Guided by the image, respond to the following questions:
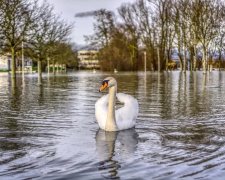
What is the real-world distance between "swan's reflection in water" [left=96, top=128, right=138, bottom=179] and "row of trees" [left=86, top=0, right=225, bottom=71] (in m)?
51.5

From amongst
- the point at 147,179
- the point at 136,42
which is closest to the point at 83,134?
the point at 147,179

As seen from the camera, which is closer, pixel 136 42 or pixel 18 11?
pixel 18 11

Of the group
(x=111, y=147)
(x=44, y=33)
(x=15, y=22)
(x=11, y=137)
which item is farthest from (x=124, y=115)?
(x=44, y=33)

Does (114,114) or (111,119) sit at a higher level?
(114,114)

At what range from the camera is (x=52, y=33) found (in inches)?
2336

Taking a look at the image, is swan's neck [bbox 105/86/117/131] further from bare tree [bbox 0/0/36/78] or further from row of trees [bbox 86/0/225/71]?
row of trees [bbox 86/0/225/71]

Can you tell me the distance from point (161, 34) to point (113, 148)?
72809mm

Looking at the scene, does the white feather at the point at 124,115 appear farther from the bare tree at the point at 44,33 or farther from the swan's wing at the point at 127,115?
the bare tree at the point at 44,33

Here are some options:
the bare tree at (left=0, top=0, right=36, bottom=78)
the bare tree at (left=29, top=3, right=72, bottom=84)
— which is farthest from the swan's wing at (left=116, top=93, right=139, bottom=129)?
the bare tree at (left=29, top=3, right=72, bottom=84)

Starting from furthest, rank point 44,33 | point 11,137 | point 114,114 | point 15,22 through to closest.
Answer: point 44,33 → point 15,22 → point 114,114 → point 11,137

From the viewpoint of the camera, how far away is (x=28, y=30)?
158 feet

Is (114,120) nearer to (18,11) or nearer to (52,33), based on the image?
(18,11)

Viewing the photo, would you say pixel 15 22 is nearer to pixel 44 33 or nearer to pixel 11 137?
pixel 44 33

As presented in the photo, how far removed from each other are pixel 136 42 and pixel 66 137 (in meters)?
80.6
